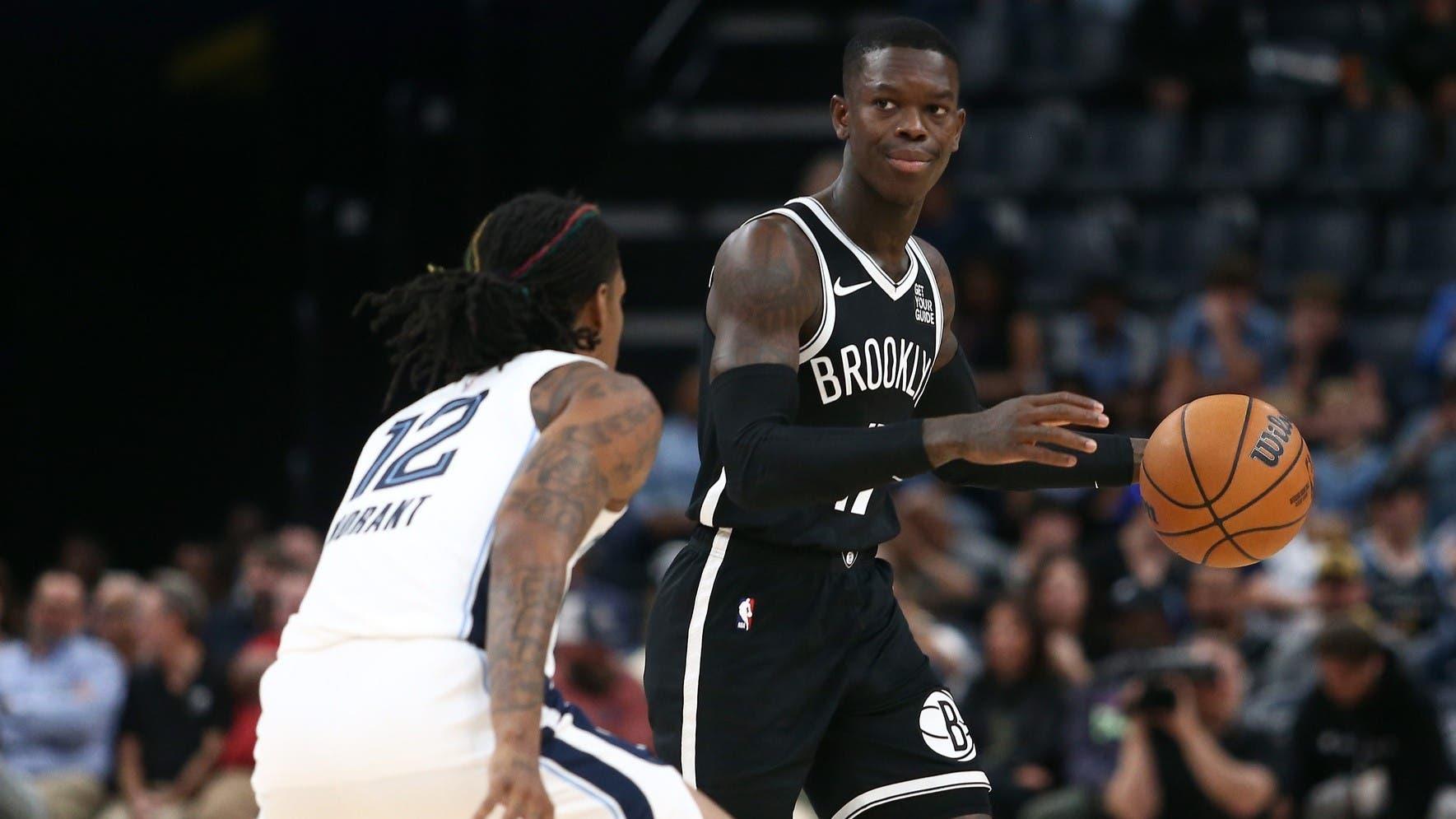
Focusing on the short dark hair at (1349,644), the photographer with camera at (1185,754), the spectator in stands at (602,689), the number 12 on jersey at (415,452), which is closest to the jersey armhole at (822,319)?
the number 12 on jersey at (415,452)

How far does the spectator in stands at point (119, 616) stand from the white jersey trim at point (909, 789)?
24.9 ft

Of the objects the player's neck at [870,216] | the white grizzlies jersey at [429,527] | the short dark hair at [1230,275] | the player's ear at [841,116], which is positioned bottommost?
the short dark hair at [1230,275]

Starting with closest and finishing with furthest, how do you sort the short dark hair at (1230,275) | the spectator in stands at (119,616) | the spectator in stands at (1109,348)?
the short dark hair at (1230,275), the spectator in stands at (1109,348), the spectator in stands at (119,616)

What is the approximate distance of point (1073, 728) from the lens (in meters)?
8.24

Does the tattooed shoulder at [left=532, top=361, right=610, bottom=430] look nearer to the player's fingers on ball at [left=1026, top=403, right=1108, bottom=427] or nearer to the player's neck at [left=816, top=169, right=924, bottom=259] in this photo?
the player's fingers on ball at [left=1026, top=403, right=1108, bottom=427]

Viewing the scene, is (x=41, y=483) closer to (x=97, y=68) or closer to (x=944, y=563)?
(x=97, y=68)

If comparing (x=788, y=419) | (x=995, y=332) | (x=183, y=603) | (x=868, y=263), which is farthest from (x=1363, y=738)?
(x=183, y=603)

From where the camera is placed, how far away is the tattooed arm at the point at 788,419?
352 cm

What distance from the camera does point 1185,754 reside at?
7.69 meters

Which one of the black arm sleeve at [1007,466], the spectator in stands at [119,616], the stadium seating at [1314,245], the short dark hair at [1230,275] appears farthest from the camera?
the stadium seating at [1314,245]

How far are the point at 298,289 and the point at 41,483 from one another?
2.47 m

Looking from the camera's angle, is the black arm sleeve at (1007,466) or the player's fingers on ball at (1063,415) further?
the black arm sleeve at (1007,466)

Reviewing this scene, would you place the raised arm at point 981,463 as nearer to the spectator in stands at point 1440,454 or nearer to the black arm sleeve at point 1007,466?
the black arm sleeve at point 1007,466

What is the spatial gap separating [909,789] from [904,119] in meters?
1.42
